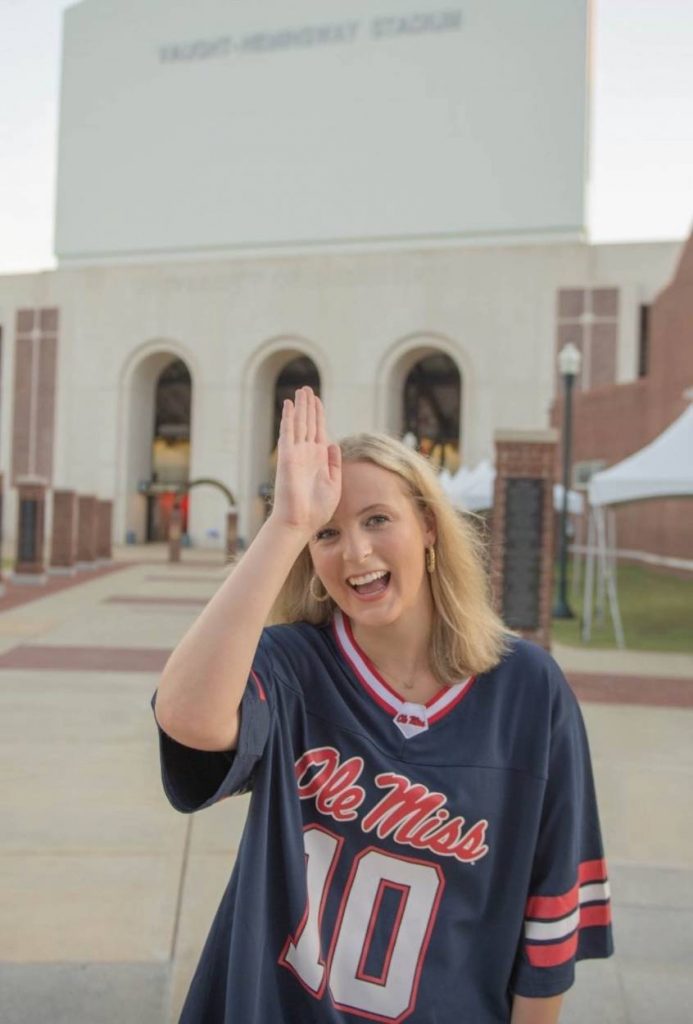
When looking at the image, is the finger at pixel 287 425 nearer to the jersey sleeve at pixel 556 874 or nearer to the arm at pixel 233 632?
the arm at pixel 233 632

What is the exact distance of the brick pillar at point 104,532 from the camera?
91.2 feet

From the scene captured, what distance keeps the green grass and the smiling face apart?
10502mm

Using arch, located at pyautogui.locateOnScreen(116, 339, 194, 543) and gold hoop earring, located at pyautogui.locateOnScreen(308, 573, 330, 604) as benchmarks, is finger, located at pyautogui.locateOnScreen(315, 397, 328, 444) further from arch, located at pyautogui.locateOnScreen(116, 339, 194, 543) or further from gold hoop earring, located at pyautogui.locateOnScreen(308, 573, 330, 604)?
arch, located at pyautogui.locateOnScreen(116, 339, 194, 543)

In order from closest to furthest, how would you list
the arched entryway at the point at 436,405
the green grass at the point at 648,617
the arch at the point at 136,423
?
1. the green grass at the point at 648,617
2. the arch at the point at 136,423
3. the arched entryway at the point at 436,405

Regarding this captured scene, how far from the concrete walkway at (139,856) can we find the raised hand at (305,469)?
0.53 m

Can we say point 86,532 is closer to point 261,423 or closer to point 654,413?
point 654,413

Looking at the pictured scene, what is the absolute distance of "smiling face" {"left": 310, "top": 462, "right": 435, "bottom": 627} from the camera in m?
1.67

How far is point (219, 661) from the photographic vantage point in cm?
141

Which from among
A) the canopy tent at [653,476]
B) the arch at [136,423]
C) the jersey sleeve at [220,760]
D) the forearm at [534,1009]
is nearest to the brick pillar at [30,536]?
the canopy tent at [653,476]

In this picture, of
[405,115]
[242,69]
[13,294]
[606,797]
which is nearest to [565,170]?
[405,115]

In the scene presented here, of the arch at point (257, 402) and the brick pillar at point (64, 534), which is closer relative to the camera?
the brick pillar at point (64, 534)

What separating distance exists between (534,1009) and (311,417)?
1.16 m

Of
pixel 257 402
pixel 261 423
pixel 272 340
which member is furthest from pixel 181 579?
pixel 261 423

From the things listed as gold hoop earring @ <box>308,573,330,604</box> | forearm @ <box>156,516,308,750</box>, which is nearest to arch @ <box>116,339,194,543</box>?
gold hoop earring @ <box>308,573,330,604</box>
